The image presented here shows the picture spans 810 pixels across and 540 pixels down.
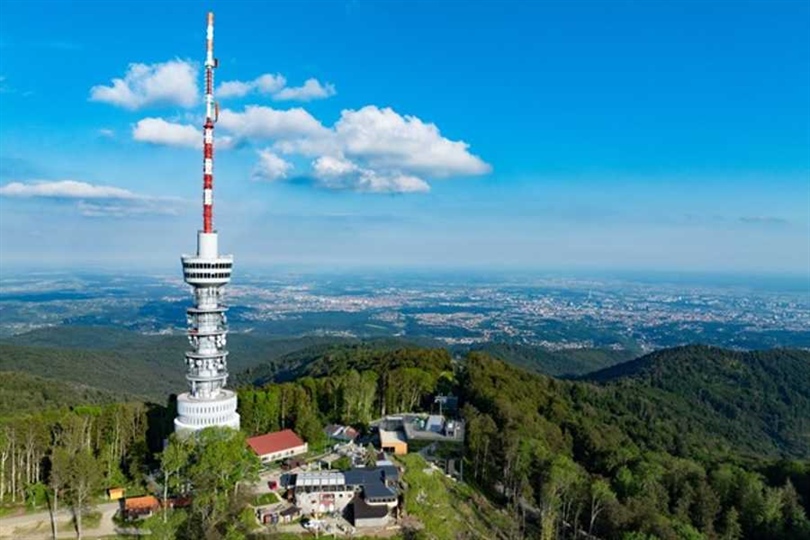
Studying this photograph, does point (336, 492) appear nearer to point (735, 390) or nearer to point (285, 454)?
point (285, 454)

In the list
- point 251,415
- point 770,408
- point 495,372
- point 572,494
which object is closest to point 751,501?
point 572,494

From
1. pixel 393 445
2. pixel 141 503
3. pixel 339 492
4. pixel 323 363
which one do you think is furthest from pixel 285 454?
pixel 323 363

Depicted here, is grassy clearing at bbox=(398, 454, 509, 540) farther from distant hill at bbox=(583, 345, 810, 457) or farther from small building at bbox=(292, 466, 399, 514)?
distant hill at bbox=(583, 345, 810, 457)

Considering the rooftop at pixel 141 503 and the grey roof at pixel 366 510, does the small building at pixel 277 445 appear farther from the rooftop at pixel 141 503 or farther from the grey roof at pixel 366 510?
the grey roof at pixel 366 510

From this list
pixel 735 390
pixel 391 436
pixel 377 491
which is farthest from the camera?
pixel 735 390

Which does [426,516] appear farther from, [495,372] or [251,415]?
[495,372]

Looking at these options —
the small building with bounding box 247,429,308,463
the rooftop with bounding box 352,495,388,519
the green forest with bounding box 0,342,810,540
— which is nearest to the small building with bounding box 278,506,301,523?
the green forest with bounding box 0,342,810,540

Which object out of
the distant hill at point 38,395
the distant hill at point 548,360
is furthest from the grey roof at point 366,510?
the distant hill at point 548,360
